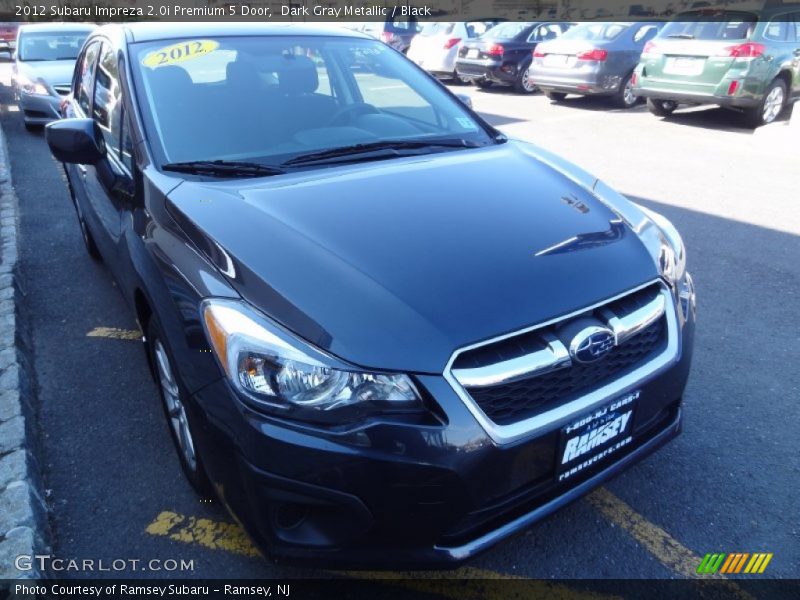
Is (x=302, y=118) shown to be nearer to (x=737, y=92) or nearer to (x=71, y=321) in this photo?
(x=71, y=321)

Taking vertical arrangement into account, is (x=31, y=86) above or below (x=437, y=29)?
below

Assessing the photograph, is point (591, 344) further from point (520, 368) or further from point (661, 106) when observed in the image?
point (661, 106)

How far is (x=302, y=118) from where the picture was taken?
9.69 feet

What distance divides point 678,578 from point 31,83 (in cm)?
977

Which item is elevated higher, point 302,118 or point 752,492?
point 302,118

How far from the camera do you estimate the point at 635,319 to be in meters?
2.02

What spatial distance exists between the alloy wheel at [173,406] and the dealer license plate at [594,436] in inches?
52.0

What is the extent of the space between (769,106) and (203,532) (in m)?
9.85

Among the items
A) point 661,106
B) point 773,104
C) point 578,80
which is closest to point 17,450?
point 773,104

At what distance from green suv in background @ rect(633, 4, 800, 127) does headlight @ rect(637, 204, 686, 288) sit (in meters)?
7.42

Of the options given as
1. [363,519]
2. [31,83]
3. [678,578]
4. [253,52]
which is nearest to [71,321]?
[253,52]

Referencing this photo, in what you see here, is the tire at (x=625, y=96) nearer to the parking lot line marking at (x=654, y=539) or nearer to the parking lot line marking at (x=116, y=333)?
the parking lot line marking at (x=116, y=333)

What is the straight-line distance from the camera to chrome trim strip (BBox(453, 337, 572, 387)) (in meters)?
1.70

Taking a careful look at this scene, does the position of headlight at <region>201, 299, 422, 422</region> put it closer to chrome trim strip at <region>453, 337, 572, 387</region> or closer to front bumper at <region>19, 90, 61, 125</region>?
chrome trim strip at <region>453, 337, 572, 387</region>
